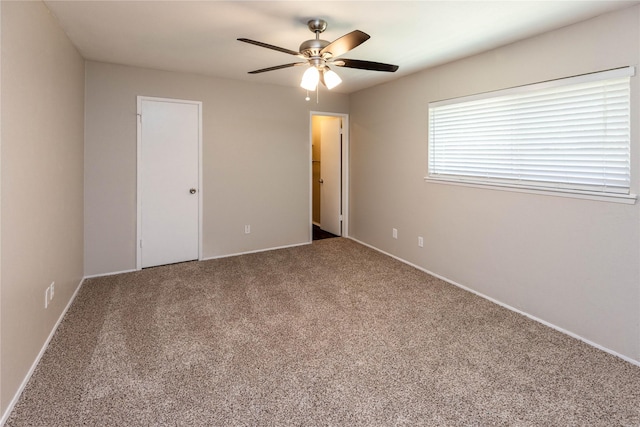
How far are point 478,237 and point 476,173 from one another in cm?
65

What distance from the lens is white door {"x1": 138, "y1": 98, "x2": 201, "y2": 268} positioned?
4.03 m

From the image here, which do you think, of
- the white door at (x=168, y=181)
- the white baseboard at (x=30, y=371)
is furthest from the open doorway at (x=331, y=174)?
the white baseboard at (x=30, y=371)

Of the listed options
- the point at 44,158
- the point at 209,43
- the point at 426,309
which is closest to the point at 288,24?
the point at 209,43

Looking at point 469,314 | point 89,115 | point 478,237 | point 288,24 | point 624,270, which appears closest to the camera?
point 624,270

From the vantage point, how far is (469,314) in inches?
116

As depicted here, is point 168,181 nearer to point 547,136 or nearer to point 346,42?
point 346,42

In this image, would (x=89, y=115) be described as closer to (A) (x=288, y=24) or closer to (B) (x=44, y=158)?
(B) (x=44, y=158)

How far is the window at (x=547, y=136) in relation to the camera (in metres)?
2.34

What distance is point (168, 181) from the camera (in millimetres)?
4180

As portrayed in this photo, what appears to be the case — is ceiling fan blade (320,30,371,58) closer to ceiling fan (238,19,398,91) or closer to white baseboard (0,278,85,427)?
ceiling fan (238,19,398,91)

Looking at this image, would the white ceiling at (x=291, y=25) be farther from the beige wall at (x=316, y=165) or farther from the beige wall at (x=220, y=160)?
the beige wall at (x=316, y=165)

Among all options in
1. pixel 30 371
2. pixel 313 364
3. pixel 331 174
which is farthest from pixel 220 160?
pixel 313 364

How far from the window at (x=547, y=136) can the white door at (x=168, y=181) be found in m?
3.09

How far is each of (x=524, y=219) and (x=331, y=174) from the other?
344 cm
